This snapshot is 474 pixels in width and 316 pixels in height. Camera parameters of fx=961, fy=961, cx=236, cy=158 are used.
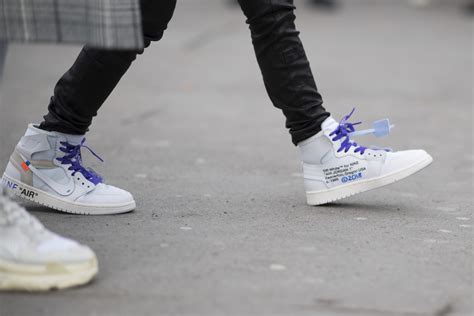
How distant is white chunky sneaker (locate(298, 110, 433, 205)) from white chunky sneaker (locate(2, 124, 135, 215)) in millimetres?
678

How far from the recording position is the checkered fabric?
8.07 ft

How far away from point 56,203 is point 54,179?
0.08m

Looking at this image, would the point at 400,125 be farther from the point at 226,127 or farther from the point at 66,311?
the point at 66,311

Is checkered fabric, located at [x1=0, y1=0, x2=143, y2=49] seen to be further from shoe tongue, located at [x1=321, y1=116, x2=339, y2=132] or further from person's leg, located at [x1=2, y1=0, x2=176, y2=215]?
shoe tongue, located at [x1=321, y1=116, x2=339, y2=132]

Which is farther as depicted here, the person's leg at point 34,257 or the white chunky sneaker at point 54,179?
the white chunky sneaker at point 54,179

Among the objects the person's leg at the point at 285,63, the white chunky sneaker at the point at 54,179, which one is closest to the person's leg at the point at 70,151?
the white chunky sneaker at the point at 54,179

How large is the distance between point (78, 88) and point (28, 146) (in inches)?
10.6

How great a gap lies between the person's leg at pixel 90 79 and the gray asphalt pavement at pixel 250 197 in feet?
1.05

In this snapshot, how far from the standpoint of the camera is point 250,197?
3.64 metres

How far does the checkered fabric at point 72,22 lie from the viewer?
246 cm

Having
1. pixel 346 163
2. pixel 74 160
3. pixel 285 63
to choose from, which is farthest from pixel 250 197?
pixel 74 160

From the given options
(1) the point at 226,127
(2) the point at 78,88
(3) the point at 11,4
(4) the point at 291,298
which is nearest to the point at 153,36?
(2) the point at 78,88

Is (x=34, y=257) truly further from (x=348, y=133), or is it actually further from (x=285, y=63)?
(x=348, y=133)

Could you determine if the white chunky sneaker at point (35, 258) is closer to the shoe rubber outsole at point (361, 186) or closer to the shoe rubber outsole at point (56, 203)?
the shoe rubber outsole at point (56, 203)
